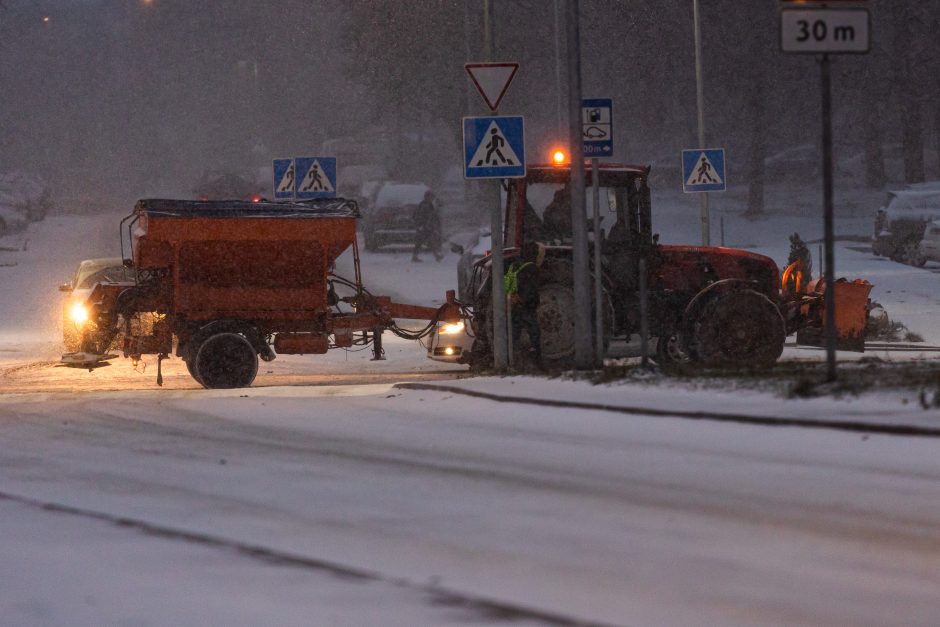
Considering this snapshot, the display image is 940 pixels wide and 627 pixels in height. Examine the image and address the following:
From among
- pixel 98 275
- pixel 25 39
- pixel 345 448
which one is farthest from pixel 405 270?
pixel 25 39

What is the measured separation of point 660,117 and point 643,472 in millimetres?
54511

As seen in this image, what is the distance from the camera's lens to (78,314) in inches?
840

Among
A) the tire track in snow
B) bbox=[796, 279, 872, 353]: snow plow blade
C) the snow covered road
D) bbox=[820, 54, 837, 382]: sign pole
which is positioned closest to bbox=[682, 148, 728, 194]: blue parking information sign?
bbox=[796, 279, 872, 353]: snow plow blade

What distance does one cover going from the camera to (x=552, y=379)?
16125 millimetres

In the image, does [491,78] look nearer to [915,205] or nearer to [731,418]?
[731,418]

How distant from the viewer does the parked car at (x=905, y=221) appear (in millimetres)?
39888

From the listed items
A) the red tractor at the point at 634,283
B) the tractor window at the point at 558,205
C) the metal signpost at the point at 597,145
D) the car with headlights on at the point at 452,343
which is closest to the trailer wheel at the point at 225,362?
the car with headlights on at the point at 452,343

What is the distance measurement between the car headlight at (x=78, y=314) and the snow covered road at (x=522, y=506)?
223 inches

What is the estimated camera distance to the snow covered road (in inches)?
283

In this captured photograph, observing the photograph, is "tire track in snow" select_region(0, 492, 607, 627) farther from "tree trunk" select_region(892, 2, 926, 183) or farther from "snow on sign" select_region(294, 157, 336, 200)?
"tree trunk" select_region(892, 2, 926, 183)

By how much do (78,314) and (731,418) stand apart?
37.3 feet

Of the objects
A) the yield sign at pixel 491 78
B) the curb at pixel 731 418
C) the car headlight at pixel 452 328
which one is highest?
the yield sign at pixel 491 78

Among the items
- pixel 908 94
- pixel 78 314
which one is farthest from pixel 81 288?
pixel 908 94

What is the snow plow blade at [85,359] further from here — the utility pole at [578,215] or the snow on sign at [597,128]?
the snow on sign at [597,128]
